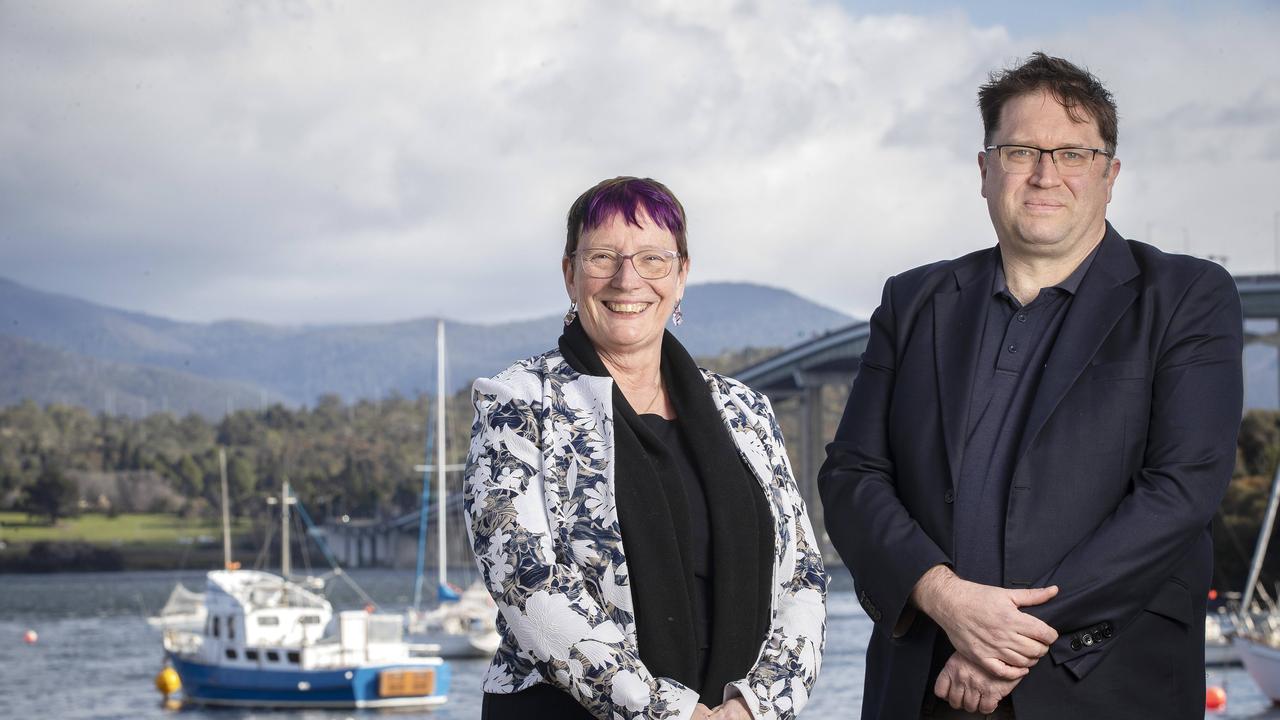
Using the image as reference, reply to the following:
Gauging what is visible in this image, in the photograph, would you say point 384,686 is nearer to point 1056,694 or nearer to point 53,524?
point 1056,694

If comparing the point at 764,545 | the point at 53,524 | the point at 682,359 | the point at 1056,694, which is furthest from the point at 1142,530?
the point at 53,524

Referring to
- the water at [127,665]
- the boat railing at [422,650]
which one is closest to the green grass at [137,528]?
the water at [127,665]

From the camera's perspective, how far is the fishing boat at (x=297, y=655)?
24062mm

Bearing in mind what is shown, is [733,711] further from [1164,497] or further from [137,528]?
[137,528]

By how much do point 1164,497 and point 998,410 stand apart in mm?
291

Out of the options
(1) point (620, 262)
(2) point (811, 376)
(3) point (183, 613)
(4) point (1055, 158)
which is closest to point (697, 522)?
(1) point (620, 262)

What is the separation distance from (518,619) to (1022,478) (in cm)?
78

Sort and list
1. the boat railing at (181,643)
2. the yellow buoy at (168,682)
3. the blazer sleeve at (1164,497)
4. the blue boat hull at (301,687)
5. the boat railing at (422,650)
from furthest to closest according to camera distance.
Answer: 1. the boat railing at (422,650)
2. the yellow buoy at (168,682)
3. the boat railing at (181,643)
4. the blue boat hull at (301,687)
5. the blazer sleeve at (1164,497)

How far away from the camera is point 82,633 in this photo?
148 ft

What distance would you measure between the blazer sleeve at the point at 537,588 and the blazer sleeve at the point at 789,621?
126 millimetres

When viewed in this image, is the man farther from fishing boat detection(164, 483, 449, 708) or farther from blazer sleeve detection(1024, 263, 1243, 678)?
fishing boat detection(164, 483, 449, 708)

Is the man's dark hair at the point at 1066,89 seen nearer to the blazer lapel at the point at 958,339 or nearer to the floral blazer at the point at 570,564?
the blazer lapel at the point at 958,339

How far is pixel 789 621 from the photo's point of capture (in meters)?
2.51

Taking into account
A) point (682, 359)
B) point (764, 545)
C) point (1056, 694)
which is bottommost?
point (1056, 694)
